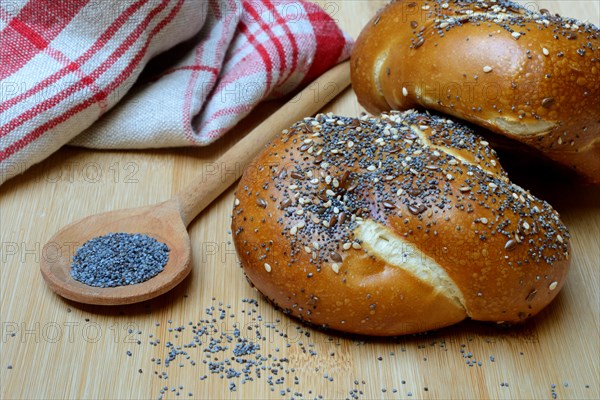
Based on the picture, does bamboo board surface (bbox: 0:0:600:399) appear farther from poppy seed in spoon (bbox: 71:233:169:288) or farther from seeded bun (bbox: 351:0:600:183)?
seeded bun (bbox: 351:0:600:183)

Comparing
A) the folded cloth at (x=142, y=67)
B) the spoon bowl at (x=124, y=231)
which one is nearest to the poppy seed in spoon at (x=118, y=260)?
the spoon bowl at (x=124, y=231)

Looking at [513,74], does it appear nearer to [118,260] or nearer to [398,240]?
[398,240]

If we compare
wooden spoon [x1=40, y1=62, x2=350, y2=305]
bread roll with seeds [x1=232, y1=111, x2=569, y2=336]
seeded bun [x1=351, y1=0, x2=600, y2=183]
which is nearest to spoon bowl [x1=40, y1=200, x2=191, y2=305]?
wooden spoon [x1=40, y1=62, x2=350, y2=305]

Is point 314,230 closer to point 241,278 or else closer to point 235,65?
point 241,278

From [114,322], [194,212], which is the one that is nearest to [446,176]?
[194,212]

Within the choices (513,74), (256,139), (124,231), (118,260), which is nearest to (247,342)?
(118,260)

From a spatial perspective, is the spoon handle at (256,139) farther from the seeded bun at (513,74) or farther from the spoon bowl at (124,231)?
the seeded bun at (513,74)
